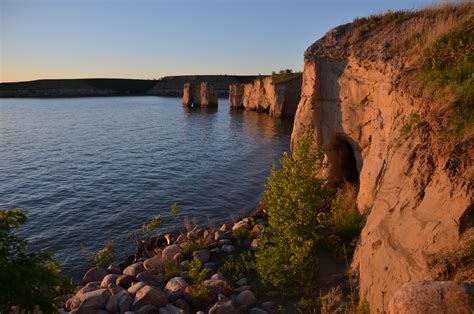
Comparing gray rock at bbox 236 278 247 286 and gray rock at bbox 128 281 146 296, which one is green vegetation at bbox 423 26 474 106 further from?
gray rock at bbox 128 281 146 296

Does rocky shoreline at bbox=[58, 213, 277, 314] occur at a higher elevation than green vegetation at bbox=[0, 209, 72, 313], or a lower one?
lower

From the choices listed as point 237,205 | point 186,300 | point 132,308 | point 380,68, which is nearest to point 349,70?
point 380,68

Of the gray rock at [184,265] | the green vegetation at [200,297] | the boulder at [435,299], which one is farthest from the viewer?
the gray rock at [184,265]

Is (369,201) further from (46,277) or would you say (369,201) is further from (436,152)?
(46,277)

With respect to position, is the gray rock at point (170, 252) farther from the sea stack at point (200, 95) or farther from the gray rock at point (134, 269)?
the sea stack at point (200, 95)

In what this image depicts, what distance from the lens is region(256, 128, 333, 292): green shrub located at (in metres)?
9.91

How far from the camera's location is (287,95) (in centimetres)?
6228

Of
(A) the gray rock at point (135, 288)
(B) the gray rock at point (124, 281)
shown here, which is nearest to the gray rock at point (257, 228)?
(B) the gray rock at point (124, 281)

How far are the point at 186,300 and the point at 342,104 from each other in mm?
9887

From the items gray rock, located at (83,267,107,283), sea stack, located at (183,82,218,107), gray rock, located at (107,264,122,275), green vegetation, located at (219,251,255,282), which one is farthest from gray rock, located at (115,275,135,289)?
sea stack, located at (183,82,218,107)

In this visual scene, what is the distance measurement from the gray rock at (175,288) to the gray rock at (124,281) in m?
1.69

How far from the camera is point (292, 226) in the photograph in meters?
10.4

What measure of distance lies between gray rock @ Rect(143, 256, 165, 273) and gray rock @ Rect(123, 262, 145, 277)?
174mm

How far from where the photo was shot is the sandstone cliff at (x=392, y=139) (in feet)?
22.9
